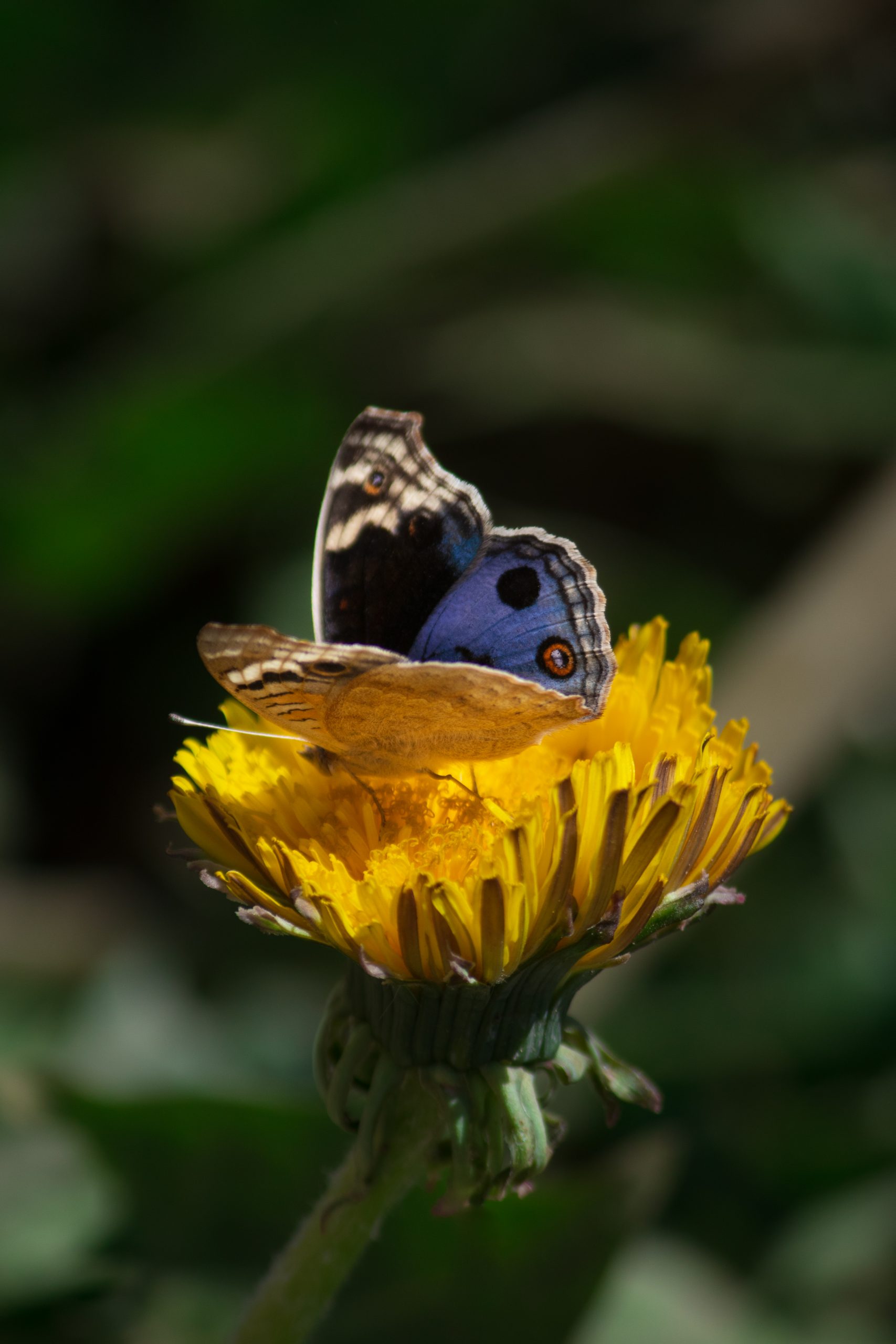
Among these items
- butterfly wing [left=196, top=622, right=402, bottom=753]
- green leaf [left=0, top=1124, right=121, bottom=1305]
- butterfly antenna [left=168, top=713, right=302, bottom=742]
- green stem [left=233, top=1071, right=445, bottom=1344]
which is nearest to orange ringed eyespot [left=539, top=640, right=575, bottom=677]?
butterfly wing [left=196, top=622, right=402, bottom=753]

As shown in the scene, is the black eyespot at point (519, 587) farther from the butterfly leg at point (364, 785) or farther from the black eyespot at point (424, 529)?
the butterfly leg at point (364, 785)

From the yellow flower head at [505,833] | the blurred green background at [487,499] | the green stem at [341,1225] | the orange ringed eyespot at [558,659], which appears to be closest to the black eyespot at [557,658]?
the orange ringed eyespot at [558,659]

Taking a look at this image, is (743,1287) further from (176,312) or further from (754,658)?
(176,312)

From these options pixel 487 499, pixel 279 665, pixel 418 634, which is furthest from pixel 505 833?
pixel 487 499

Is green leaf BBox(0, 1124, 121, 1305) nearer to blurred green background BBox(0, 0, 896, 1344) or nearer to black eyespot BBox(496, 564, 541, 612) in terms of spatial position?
blurred green background BBox(0, 0, 896, 1344)

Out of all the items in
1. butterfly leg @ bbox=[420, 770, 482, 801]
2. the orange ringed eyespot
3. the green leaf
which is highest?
the orange ringed eyespot
